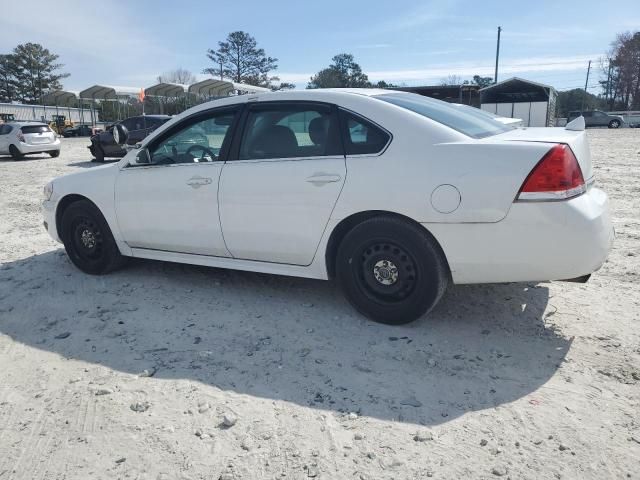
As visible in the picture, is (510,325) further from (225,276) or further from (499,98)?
(499,98)

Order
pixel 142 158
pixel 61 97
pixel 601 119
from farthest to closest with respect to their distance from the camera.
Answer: pixel 61 97 < pixel 601 119 < pixel 142 158

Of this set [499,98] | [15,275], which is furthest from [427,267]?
[499,98]

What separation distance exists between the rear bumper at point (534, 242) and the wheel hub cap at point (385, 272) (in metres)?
0.39

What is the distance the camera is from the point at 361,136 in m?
3.65

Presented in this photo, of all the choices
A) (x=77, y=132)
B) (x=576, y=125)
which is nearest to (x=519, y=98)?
(x=77, y=132)

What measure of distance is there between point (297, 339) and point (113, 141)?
15.4m

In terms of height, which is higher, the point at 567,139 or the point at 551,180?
the point at 567,139

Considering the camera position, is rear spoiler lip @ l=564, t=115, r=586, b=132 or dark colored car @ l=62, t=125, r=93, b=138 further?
dark colored car @ l=62, t=125, r=93, b=138

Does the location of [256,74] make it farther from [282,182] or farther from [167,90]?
[282,182]

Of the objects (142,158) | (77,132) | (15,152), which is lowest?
(15,152)

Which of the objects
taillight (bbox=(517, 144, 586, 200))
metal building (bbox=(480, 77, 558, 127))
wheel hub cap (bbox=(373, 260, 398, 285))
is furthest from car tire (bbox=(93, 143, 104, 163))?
metal building (bbox=(480, 77, 558, 127))

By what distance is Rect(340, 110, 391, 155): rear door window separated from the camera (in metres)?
3.57

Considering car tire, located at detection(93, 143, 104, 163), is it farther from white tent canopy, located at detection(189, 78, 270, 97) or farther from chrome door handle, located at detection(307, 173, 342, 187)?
white tent canopy, located at detection(189, 78, 270, 97)

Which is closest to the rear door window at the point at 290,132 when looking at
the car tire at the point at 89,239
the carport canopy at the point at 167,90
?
the car tire at the point at 89,239
